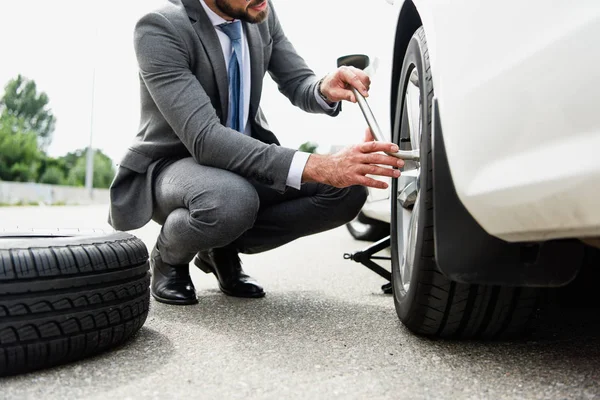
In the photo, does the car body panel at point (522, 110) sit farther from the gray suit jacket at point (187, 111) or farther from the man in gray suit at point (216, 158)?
the gray suit jacket at point (187, 111)

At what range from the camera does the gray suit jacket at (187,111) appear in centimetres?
186

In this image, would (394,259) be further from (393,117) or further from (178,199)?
(178,199)

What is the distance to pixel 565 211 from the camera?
93 centimetres

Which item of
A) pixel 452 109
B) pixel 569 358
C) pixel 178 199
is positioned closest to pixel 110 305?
pixel 178 199

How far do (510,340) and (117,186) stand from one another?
143 centimetres

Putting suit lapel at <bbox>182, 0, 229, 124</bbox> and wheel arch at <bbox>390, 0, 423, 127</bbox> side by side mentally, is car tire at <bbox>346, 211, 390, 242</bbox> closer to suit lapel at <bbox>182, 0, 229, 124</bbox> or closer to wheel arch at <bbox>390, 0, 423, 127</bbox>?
suit lapel at <bbox>182, 0, 229, 124</bbox>

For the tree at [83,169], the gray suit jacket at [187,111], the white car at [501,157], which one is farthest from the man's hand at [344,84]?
the tree at [83,169]

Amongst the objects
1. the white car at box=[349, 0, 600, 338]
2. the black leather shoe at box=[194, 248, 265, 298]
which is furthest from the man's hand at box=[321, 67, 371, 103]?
the black leather shoe at box=[194, 248, 265, 298]

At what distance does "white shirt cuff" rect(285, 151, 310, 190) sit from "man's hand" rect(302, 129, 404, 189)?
3 cm

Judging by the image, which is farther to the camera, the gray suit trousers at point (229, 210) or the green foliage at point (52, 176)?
the green foliage at point (52, 176)

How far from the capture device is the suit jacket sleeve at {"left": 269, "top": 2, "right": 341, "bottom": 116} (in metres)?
2.42

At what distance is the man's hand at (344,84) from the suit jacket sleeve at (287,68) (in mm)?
224

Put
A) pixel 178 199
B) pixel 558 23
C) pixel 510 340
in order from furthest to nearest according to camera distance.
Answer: pixel 178 199 → pixel 510 340 → pixel 558 23

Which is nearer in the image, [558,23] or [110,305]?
[558,23]
